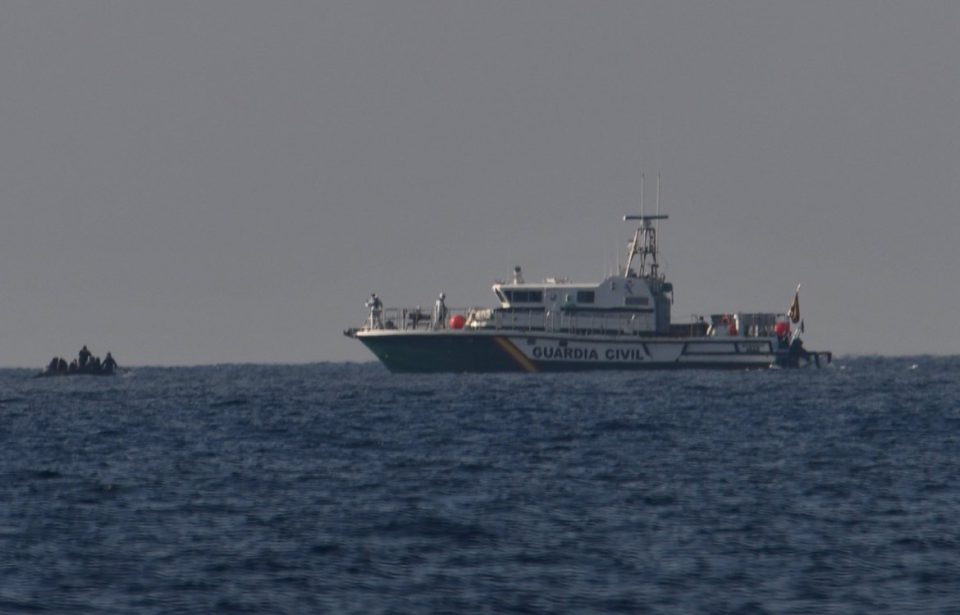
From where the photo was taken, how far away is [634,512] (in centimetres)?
3419

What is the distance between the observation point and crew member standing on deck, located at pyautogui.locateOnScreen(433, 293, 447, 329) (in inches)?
3981

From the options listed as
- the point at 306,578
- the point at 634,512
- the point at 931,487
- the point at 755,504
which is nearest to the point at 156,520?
the point at 306,578

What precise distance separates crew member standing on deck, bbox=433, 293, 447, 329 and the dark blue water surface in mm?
35731

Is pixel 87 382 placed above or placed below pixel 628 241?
below

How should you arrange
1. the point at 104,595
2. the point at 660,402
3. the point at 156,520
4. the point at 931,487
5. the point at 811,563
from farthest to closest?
the point at 660,402
the point at 931,487
the point at 156,520
the point at 811,563
the point at 104,595

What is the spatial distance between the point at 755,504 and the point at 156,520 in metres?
12.2

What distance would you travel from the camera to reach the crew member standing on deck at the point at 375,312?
4058 inches

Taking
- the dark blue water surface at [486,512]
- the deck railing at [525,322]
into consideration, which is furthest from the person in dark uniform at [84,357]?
the dark blue water surface at [486,512]

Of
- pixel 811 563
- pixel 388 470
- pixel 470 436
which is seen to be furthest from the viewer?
pixel 470 436

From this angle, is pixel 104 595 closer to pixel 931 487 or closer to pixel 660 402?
pixel 931 487

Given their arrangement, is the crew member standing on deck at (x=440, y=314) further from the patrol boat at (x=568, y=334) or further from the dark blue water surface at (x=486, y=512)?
the dark blue water surface at (x=486, y=512)

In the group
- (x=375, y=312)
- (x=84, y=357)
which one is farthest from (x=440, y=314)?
(x=84, y=357)

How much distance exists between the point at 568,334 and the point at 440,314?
25.3 ft

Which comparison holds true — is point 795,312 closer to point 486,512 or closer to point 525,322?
point 525,322
